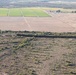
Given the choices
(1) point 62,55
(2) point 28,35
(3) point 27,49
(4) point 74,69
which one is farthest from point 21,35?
(4) point 74,69

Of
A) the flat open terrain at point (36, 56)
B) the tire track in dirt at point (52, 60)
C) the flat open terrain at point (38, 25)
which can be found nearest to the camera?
the tire track in dirt at point (52, 60)

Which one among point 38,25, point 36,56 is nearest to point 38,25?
point 38,25

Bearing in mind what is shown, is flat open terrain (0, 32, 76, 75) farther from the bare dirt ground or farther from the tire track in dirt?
the bare dirt ground

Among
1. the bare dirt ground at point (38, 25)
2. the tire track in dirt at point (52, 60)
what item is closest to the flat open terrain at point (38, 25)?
the bare dirt ground at point (38, 25)

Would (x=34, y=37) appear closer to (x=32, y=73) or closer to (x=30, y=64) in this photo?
(x=30, y=64)

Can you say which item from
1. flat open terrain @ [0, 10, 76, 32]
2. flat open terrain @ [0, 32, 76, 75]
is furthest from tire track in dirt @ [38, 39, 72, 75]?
flat open terrain @ [0, 10, 76, 32]

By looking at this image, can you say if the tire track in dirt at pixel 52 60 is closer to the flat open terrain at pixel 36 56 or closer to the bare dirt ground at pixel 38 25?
the flat open terrain at pixel 36 56

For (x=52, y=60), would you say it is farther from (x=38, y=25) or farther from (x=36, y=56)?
(x=38, y=25)

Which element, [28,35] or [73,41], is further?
[28,35]
